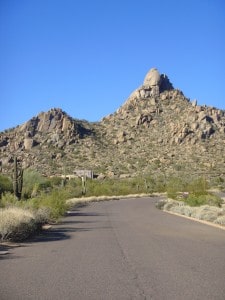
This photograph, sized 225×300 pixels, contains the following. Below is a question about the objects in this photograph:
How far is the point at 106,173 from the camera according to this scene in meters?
99.0

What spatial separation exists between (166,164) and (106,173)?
12.1 metres

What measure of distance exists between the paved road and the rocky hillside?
70102 mm

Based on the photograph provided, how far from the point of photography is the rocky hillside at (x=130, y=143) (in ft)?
306

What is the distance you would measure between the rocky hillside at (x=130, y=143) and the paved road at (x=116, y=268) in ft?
230

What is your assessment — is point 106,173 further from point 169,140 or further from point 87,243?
point 87,243

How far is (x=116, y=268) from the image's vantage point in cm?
1202

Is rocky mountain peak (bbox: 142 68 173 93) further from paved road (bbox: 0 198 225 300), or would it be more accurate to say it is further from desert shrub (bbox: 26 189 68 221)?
paved road (bbox: 0 198 225 300)

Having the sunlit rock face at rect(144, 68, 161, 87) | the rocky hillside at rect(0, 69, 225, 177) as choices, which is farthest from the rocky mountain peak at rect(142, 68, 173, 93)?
the rocky hillside at rect(0, 69, 225, 177)

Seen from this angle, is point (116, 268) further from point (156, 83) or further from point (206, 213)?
point (156, 83)

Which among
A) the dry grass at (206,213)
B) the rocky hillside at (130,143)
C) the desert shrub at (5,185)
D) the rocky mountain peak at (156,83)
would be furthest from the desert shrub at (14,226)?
the rocky mountain peak at (156,83)

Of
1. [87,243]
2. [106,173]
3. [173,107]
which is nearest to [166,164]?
[106,173]

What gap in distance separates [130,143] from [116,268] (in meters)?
89.6

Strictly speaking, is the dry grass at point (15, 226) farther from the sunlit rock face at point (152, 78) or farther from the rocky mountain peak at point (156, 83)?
the sunlit rock face at point (152, 78)

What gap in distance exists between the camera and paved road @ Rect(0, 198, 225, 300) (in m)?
9.21
